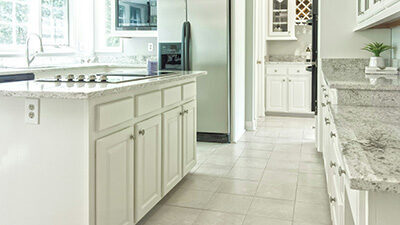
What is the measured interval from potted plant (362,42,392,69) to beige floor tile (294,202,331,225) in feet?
4.02

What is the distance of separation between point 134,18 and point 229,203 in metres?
3.46

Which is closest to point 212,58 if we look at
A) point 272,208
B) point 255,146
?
point 255,146

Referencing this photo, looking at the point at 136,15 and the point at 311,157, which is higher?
the point at 136,15

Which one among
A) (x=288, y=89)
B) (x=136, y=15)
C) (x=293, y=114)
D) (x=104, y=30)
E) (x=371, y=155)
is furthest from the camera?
(x=293, y=114)

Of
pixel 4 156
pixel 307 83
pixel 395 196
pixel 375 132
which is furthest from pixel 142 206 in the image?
pixel 307 83

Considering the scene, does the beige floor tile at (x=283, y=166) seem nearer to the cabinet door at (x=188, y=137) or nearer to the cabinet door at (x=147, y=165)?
the cabinet door at (x=188, y=137)

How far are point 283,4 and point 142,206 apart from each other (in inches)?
220

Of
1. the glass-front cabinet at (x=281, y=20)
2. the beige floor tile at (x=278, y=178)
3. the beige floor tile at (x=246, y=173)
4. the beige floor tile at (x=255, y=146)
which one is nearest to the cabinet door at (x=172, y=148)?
the beige floor tile at (x=246, y=173)

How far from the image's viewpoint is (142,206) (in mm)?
2453

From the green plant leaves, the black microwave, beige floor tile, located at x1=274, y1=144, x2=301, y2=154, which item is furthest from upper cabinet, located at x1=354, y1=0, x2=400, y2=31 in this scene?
the black microwave

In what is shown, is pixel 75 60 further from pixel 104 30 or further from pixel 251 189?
pixel 251 189

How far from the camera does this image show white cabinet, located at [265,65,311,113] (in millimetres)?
6941

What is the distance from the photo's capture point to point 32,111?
1930mm

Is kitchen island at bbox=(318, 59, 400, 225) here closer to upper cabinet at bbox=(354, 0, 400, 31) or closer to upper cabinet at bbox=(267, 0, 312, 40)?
upper cabinet at bbox=(354, 0, 400, 31)
